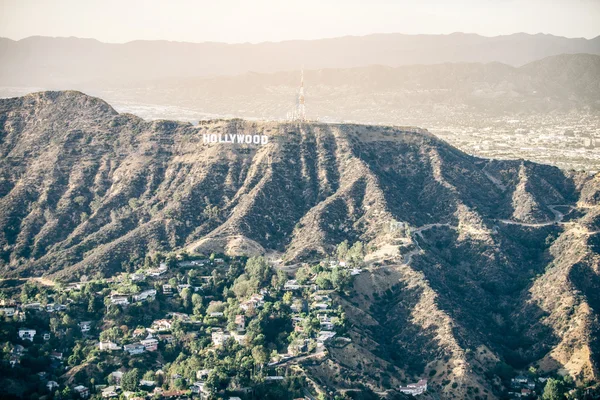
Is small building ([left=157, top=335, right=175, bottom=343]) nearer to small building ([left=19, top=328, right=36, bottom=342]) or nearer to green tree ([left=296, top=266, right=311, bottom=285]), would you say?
small building ([left=19, top=328, right=36, bottom=342])

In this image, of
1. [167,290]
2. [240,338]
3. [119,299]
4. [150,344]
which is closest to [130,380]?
[150,344]

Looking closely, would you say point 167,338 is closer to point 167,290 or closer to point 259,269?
point 167,290

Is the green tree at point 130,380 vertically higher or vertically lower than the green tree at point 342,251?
lower

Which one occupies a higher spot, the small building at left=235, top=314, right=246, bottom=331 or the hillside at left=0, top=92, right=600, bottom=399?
the hillside at left=0, top=92, right=600, bottom=399

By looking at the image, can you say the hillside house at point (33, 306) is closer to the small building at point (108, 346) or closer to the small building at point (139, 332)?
the small building at point (108, 346)

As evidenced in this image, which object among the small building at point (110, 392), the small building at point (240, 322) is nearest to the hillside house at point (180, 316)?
the small building at point (240, 322)

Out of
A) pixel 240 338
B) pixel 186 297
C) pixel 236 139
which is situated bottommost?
pixel 240 338

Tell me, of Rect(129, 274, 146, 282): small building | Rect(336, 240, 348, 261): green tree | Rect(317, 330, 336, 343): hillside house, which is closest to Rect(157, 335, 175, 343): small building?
Rect(129, 274, 146, 282): small building
